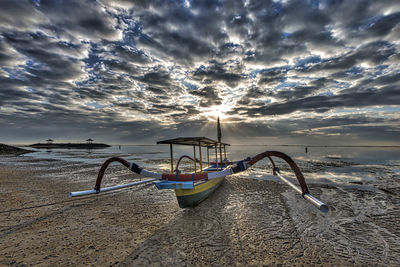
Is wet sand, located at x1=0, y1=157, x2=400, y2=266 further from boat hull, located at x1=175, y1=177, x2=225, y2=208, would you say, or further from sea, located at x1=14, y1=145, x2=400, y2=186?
sea, located at x1=14, y1=145, x2=400, y2=186

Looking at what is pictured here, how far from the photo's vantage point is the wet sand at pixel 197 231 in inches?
201

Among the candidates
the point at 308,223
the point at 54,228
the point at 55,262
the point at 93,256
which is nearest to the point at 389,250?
the point at 308,223

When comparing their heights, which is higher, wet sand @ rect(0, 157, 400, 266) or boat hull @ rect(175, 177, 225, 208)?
boat hull @ rect(175, 177, 225, 208)

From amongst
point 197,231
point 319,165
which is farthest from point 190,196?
point 319,165

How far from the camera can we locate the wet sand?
510 centimetres

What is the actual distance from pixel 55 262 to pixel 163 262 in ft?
10.1

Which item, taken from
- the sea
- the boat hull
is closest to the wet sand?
the boat hull

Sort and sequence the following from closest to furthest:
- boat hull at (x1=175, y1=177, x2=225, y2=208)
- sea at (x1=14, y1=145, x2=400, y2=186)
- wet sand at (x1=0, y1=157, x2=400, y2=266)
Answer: wet sand at (x1=0, y1=157, x2=400, y2=266) → boat hull at (x1=175, y1=177, x2=225, y2=208) → sea at (x1=14, y1=145, x2=400, y2=186)

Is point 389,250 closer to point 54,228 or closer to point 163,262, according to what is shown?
point 163,262

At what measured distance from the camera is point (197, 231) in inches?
266

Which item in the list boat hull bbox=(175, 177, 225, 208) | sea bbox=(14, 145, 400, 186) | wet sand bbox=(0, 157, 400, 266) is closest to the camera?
wet sand bbox=(0, 157, 400, 266)

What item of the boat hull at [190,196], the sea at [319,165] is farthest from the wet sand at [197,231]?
the sea at [319,165]

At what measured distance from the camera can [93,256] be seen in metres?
5.11

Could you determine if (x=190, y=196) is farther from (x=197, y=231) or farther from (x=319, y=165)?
(x=319, y=165)
